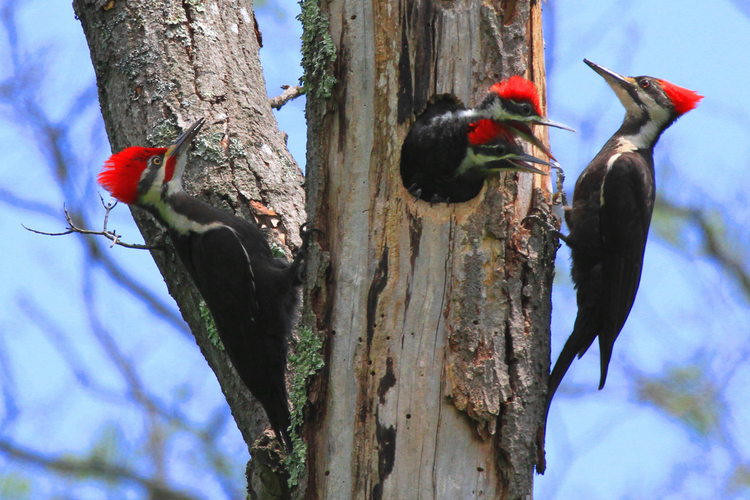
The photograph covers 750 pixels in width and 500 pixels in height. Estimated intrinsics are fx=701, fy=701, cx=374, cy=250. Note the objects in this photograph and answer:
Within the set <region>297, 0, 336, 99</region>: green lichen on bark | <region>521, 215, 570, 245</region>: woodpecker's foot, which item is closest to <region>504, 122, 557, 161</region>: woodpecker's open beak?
<region>521, 215, 570, 245</region>: woodpecker's foot

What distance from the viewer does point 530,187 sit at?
2627 millimetres

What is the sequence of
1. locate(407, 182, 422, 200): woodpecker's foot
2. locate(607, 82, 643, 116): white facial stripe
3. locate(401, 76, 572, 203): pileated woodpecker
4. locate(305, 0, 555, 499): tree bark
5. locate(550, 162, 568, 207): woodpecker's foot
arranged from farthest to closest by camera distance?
locate(607, 82, 643, 116): white facial stripe, locate(550, 162, 568, 207): woodpecker's foot, locate(401, 76, 572, 203): pileated woodpecker, locate(407, 182, 422, 200): woodpecker's foot, locate(305, 0, 555, 499): tree bark

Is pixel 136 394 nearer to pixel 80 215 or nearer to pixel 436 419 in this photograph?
pixel 80 215

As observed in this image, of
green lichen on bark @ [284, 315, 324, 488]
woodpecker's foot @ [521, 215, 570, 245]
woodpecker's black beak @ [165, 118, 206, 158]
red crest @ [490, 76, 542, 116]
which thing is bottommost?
green lichen on bark @ [284, 315, 324, 488]

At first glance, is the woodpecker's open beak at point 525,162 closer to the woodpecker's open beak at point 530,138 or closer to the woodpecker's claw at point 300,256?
the woodpecker's open beak at point 530,138

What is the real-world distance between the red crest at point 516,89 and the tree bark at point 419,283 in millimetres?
46

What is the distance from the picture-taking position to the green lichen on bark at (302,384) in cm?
232

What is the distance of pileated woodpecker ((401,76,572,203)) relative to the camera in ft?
8.45

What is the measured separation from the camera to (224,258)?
3402 mm

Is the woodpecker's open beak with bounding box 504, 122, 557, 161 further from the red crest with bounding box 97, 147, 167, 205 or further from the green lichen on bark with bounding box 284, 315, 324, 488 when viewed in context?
the red crest with bounding box 97, 147, 167, 205

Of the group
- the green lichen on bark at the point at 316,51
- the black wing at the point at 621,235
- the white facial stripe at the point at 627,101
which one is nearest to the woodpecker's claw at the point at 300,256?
the green lichen on bark at the point at 316,51

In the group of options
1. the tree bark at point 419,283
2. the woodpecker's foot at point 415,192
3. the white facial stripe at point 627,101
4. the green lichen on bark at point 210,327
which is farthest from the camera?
the white facial stripe at point 627,101

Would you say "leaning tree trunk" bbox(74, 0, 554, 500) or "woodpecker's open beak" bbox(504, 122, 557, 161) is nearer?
"leaning tree trunk" bbox(74, 0, 554, 500)

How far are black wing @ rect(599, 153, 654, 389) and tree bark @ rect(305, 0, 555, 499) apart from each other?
648 mm
